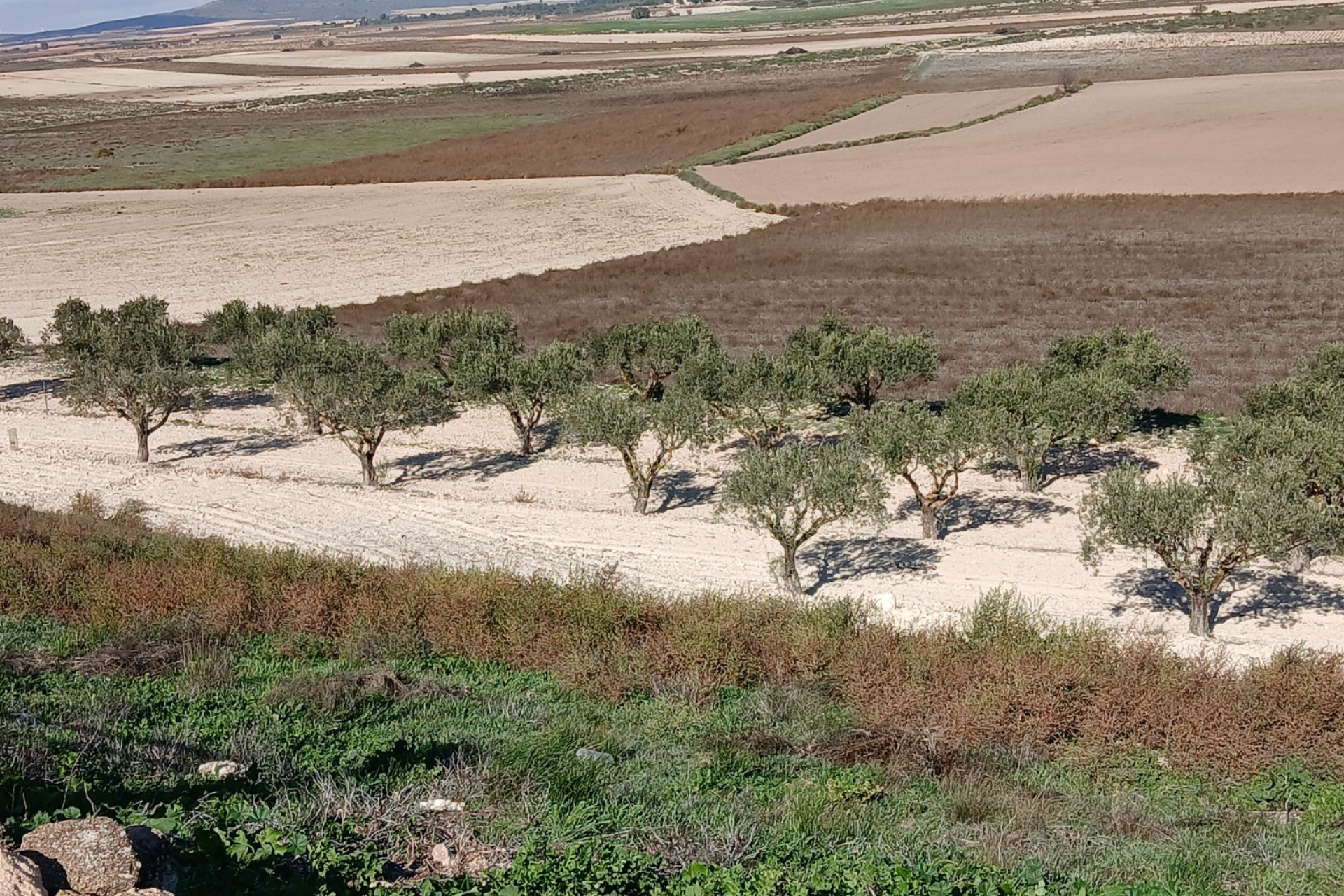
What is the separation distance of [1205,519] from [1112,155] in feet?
203

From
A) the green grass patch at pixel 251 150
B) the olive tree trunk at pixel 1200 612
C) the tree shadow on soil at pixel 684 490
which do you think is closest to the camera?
the olive tree trunk at pixel 1200 612

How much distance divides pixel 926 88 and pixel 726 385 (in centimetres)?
9435

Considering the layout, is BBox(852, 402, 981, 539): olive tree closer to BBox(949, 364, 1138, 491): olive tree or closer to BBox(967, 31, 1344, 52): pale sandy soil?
BBox(949, 364, 1138, 491): olive tree

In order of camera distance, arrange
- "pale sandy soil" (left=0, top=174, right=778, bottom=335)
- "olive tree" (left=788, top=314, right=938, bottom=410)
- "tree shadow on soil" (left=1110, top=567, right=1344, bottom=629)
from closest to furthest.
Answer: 1. "tree shadow on soil" (left=1110, top=567, right=1344, bottom=629)
2. "olive tree" (left=788, top=314, right=938, bottom=410)
3. "pale sandy soil" (left=0, top=174, right=778, bottom=335)

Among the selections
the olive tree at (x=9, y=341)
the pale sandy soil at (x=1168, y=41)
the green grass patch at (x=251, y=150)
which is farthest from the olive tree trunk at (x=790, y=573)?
the pale sandy soil at (x=1168, y=41)

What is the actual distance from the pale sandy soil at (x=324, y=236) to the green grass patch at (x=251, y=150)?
754 centimetres

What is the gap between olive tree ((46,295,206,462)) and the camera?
2694 centimetres

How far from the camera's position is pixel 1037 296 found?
41344 millimetres

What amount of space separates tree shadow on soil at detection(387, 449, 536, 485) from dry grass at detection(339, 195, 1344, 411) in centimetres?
1116

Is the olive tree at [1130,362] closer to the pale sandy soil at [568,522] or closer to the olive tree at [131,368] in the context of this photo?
the pale sandy soil at [568,522]

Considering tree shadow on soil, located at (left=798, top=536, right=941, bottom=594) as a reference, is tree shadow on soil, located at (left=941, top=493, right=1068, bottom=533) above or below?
above

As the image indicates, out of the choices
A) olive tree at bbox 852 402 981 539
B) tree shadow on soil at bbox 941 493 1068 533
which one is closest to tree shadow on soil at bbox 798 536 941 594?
olive tree at bbox 852 402 981 539

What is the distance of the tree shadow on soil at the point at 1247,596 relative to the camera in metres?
18.0

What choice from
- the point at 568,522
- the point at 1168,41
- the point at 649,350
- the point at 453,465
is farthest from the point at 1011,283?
the point at 1168,41
